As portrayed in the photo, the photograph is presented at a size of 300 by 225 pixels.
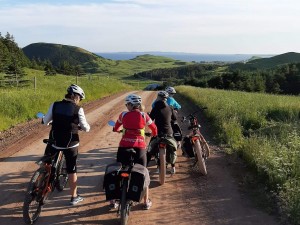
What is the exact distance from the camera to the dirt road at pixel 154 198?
593 centimetres

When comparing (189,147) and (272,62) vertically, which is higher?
(272,62)

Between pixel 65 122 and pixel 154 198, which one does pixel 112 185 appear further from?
pixel 154 198

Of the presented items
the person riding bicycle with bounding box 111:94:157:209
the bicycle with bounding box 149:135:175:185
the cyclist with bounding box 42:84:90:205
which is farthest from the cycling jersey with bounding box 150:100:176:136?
the cyclist with bounding box 42:84:90:205

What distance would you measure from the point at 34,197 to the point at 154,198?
7.82 feet

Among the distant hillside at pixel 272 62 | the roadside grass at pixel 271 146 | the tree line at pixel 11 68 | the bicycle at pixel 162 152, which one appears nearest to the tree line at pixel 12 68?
the tree line at pixel 11 68

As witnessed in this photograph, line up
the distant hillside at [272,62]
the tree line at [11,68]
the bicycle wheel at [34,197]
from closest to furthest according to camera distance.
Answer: the bicycle wheel at [34,197] → the tree line at [11,68] → the distant hillside at [272,62]

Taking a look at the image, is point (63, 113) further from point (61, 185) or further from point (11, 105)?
point (11, 105)

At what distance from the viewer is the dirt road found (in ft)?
19.4

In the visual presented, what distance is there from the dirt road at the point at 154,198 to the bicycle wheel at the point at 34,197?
18 cm

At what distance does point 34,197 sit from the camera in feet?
18.5

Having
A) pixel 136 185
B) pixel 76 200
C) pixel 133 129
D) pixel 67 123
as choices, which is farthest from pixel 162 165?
pixel 67 123

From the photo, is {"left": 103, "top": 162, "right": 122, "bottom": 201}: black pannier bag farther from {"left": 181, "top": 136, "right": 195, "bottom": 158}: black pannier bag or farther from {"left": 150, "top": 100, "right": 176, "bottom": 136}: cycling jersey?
{"left": 181, "top": 136, "right": 195, "bottom": 158}: black pannier bag

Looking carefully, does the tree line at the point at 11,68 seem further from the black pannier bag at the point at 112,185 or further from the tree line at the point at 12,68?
the black pannier bag at the point at 112,185

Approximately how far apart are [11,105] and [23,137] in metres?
4.27
